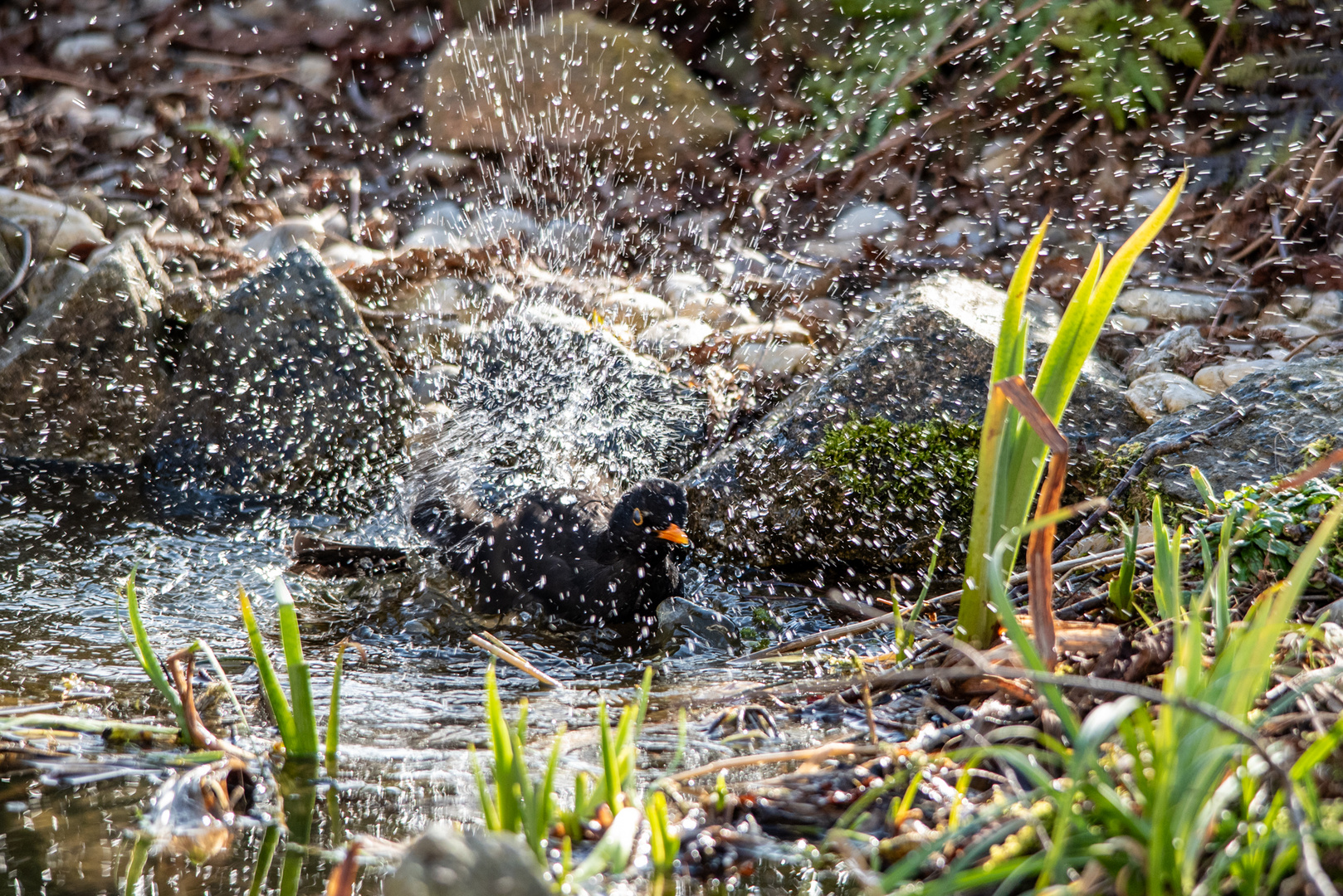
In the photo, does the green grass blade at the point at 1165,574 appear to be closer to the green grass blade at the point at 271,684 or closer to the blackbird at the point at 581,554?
the green grass blade at the point at 271,684

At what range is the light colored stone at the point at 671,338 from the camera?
6.18 metres

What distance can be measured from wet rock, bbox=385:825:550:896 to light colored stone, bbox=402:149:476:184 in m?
7.38

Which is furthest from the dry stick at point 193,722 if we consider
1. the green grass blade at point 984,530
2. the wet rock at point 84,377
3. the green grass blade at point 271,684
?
the wet rock at point 84,377

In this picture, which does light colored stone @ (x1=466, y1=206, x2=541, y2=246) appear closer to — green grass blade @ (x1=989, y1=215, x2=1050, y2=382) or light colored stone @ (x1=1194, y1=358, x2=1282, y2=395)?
light colored stone @ (x1=1194, y1=358, x2=1282, y2=395)

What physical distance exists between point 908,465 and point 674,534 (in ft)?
3.34

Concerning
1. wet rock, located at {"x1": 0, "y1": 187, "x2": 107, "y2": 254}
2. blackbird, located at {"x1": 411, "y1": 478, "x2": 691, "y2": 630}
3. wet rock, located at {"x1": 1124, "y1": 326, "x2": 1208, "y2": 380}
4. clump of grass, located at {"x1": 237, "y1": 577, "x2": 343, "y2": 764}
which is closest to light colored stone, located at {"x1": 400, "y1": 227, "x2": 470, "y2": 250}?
wet rock, located at {"x1": 0, "y1": 187, "x2": 107, "y2": 254}

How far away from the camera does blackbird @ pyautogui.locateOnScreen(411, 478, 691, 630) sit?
465 cm

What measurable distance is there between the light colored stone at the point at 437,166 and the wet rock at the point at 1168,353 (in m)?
5.07

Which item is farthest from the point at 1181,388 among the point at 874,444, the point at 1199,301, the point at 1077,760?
the point at 1077,760

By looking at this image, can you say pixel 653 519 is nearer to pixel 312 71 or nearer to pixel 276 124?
pixel 276 124

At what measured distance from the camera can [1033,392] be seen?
8.68 ft

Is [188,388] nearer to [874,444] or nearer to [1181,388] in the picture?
[874,444]

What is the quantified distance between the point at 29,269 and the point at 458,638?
12.8 ft

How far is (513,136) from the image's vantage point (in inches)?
339
